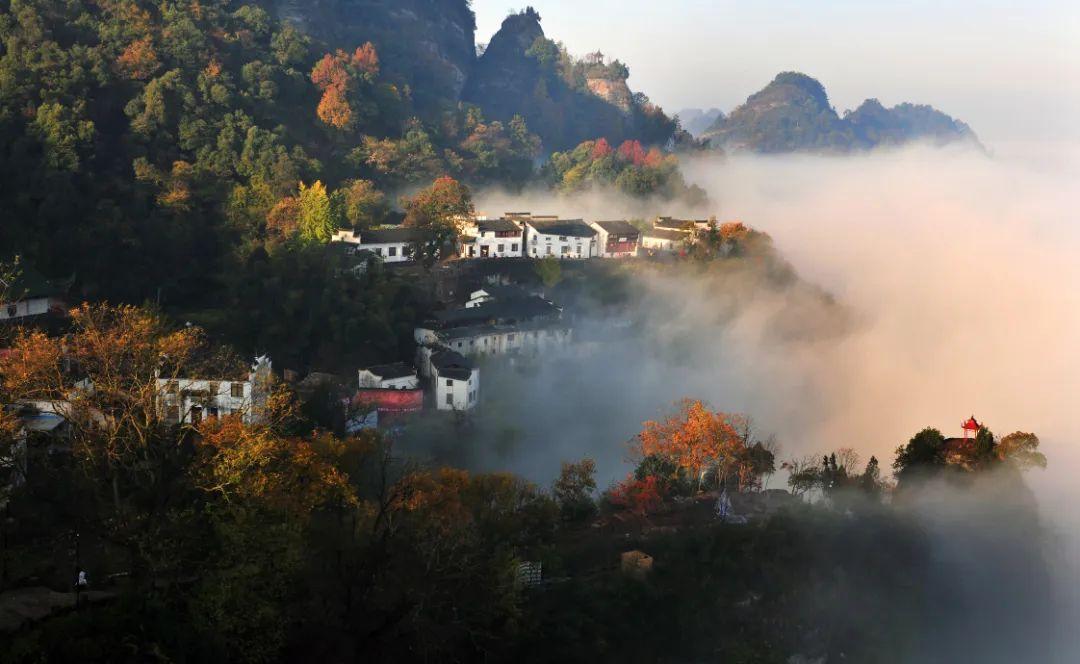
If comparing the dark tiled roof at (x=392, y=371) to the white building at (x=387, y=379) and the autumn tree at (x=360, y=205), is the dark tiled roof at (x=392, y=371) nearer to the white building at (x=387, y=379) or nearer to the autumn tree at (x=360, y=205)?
the white building at (x=387, y=379)

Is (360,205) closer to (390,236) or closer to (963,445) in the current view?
(390,236)

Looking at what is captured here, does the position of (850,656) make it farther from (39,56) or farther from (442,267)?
(39,56)

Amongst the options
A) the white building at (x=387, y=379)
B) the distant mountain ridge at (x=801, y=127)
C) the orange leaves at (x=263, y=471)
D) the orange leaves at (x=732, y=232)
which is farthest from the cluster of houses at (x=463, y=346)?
the distant mountain ridge at (x=801, y=127)

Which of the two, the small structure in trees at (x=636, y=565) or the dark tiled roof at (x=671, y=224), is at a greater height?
the dark tiled roof at (x=671, y=224)

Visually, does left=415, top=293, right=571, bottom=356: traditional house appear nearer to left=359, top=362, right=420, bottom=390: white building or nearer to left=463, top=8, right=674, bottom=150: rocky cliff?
left=359, top=362, right=420, bottom=390: white building

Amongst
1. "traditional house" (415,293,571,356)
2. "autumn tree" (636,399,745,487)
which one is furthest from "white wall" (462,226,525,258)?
"autumn tree" (636,399,745,487)

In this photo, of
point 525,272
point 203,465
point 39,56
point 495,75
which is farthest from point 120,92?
point 495,75
